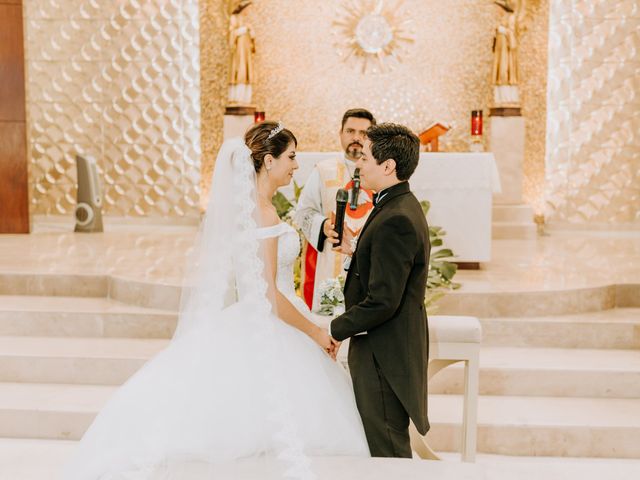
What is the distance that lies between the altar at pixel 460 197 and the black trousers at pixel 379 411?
4.02 meters

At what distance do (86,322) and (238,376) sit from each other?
2.89 meters

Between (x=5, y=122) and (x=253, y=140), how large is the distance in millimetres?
6989

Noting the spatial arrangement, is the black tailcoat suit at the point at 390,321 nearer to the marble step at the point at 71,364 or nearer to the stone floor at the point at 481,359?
the stone floor at the point at 481,359

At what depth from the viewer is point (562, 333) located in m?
5.50

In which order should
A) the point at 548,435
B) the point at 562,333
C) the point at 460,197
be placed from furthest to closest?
the point at 460,197, the point at 562,333, the point at 548,435

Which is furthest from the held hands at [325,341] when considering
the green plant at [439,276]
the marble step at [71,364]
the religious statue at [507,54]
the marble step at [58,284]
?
the religious statue at [507,54]

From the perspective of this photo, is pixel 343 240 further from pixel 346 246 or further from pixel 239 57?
pixel 239 57

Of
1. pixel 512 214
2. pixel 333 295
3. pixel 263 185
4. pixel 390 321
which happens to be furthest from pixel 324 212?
pixel 512 214

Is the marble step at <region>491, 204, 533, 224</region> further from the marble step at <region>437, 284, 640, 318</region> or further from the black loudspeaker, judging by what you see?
the black loudspeaker

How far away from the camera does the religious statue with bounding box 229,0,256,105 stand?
32.7 ft

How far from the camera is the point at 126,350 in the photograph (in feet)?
17.2

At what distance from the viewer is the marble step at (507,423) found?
14.5ft

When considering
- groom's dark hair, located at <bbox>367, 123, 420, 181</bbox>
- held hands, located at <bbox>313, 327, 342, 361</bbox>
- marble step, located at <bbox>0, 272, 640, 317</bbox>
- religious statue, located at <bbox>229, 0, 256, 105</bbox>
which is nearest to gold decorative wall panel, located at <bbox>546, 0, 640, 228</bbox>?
religious statue, located at <bbox>229, 0, 256, 105</bbox>

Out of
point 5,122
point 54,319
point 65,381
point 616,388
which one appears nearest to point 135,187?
point 5,122
